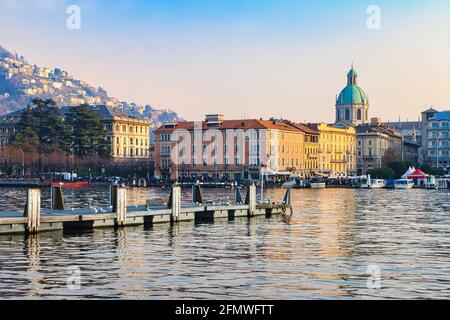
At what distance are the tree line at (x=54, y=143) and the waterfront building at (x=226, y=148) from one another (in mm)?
12662

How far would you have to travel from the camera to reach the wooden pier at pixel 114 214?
47.3 meters

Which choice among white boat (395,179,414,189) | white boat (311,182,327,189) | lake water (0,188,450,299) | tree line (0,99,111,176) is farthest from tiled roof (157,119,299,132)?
lake water (0,188,450,299)

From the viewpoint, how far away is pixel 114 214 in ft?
174

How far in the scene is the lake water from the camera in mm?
30094

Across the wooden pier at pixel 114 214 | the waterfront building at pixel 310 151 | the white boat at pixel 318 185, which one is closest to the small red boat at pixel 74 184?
the white boat at pixel 318 185

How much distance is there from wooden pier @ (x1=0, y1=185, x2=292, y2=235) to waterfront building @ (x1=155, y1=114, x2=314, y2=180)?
3949 inches

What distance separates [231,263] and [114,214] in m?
17.2

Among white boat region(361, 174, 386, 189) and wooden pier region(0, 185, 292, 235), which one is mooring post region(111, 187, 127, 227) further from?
white boat region(361, 174, 386, 189)

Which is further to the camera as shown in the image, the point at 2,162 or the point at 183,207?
the point at 2,162

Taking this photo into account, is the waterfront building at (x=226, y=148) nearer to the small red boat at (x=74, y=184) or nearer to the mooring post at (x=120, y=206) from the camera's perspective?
the small red boat at (x=74, y=184)
